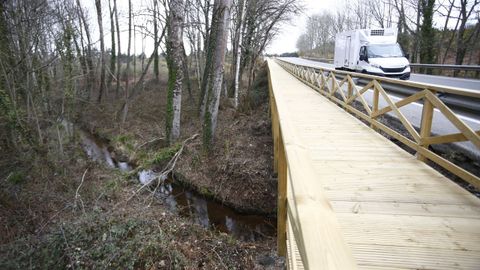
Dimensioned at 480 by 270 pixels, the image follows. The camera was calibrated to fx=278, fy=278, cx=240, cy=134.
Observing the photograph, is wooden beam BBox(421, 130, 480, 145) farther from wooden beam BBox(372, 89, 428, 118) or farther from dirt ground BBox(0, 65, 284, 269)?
dirt ground BBox(0, 65, 284, 269)

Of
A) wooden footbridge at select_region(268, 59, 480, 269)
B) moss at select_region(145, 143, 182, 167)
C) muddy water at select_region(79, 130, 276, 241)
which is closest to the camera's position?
wooden footbridge at select_region(268, 59, 480, 269)

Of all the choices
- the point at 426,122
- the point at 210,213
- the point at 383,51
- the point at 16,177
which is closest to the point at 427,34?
the point at 383,51

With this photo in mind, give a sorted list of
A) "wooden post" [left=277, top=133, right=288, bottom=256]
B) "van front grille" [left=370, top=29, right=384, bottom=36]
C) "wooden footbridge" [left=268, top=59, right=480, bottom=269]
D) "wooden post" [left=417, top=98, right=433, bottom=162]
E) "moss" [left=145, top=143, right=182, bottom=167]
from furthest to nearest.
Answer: "van front grille" [left=370, top=29, right=384, bottom=36] < "moss" [left=145, top=143, right=182, bottom=167] < "wooden post" [left=417, top=98, right=433, bottom=162] < "wooden post" [left=277, top=133, right=288, bottom=256] < "wooden footbridge" [left=268, top=59, right=480, bottom=269]

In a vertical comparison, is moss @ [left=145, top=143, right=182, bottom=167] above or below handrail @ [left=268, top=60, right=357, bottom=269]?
below

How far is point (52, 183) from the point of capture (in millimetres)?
7180

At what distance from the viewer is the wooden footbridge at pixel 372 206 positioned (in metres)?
1.23

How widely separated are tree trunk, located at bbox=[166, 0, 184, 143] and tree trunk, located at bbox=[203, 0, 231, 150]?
1.47 m

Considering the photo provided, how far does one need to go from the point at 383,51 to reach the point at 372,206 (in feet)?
41.7

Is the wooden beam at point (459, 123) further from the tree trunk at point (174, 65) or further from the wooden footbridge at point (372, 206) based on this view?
the tree trunk at point (174, 65)

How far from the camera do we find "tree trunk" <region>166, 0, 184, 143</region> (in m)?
9.88

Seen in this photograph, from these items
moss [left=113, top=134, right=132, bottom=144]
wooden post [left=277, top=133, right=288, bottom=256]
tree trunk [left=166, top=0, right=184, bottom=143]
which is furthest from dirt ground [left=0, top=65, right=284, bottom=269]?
wooden post [left=277, top=133, right=288, bottom=256]

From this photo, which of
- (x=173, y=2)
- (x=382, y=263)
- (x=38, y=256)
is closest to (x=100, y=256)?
(x=38, y=256)

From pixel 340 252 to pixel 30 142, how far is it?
10.2 metres

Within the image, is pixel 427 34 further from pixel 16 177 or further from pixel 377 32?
pixel 16 177
